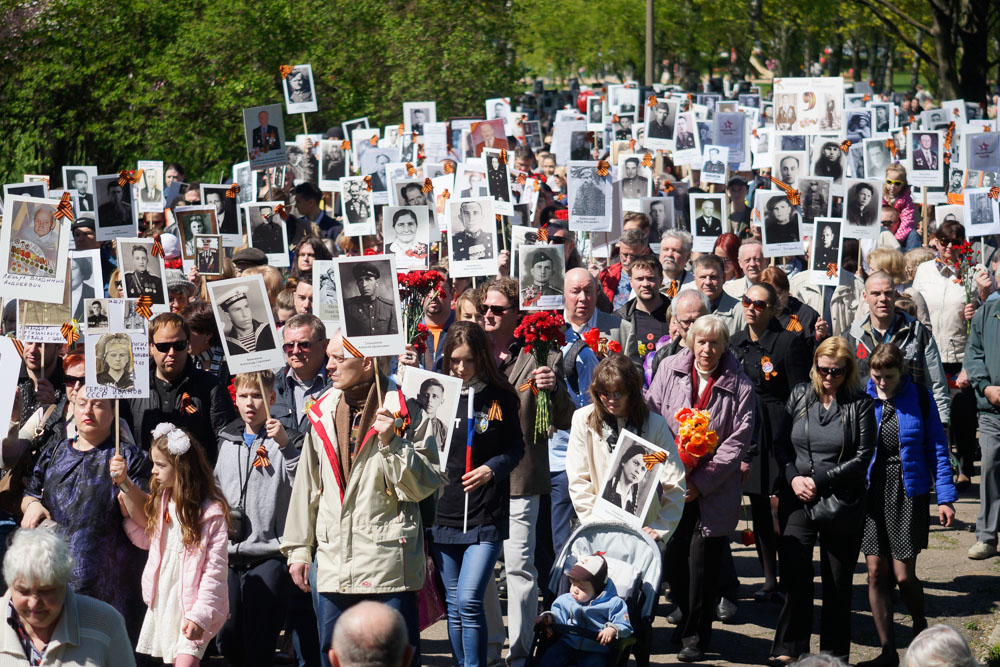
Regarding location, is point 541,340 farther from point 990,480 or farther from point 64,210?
point 990,480

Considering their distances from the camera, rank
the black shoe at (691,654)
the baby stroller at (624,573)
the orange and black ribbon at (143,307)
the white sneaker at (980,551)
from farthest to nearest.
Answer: the white sneaker at (980,551)
the black shoe at (691,654)
the orange and black ribbon at (143,307)
the baby stroller at (624,573)

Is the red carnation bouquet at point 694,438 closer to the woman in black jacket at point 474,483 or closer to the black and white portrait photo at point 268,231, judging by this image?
the woman in black jacket at point 474,483

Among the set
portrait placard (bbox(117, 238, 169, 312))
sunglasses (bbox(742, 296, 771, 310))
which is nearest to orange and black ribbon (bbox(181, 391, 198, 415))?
portrait placard (bbox(117, 238, 169, 312))

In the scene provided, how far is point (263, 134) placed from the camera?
14.3 m

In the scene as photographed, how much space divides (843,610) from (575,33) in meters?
47.0

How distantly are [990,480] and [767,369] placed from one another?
2044 mm

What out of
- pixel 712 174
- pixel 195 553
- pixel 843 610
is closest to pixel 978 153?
pixel 712 174

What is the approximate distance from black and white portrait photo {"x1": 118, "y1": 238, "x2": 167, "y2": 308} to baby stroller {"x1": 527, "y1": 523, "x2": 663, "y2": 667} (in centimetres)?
379

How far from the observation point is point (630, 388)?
6.70m

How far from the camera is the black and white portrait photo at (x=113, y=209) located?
1088 centimetres

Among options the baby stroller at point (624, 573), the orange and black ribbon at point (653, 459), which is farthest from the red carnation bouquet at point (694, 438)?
the baby stroller at point (624, 573)

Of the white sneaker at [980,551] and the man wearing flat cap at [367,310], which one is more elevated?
the man wearing flat cap at [367,310]

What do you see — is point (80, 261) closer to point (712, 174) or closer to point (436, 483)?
point (436, 483)

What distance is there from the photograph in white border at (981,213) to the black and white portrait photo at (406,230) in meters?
5.40
